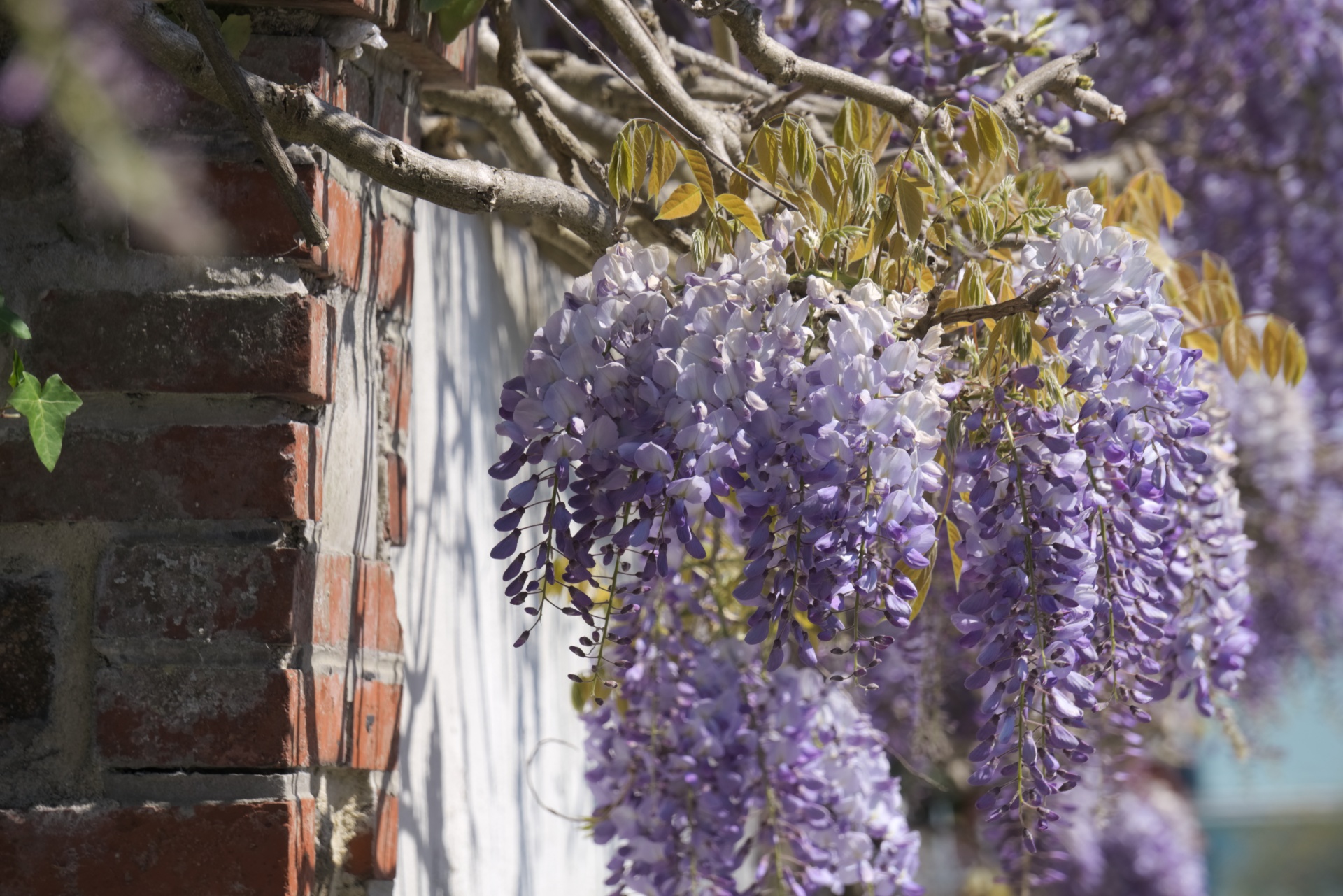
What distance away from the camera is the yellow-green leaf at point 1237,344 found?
1.31 metres

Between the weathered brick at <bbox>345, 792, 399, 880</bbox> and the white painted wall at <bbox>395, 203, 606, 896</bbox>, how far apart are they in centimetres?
6

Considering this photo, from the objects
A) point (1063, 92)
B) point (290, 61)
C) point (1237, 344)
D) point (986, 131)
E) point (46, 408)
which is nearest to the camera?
point (46, 408)

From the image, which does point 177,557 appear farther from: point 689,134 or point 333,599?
point 689,134

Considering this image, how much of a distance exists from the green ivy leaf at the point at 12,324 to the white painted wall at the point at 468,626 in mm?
410

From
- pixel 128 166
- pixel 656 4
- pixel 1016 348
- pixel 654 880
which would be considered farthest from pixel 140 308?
pixel 656 4

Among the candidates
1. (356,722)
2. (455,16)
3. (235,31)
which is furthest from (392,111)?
(356,722)

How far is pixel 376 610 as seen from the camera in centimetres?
101

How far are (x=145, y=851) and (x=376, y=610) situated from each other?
262 mm

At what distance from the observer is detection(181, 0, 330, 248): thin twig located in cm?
78

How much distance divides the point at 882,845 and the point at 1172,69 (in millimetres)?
2305

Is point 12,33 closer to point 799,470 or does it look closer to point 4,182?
point 4,182

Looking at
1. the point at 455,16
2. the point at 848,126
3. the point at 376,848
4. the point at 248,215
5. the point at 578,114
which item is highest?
the point at 578,114

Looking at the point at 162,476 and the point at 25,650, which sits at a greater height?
the point at 162,476

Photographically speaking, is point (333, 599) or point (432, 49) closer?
point (333, 599)
